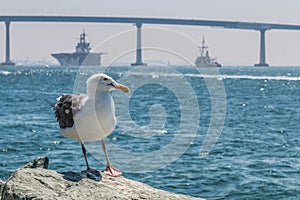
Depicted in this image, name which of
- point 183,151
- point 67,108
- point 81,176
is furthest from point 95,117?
point 183,151

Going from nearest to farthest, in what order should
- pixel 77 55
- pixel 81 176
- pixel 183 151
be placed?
pixel 81 176, pixel 183 151, pixel 77 55

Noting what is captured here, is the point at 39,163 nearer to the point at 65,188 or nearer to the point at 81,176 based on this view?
the point at 81,176

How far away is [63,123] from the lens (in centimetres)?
609

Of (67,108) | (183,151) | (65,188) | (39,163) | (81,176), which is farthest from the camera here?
(183,151)

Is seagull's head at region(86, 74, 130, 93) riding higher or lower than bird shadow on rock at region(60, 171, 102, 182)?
higher

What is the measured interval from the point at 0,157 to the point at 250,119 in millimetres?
14487

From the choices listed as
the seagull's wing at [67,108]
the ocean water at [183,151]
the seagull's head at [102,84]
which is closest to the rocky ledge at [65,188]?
the seagull's wing at [67,108]

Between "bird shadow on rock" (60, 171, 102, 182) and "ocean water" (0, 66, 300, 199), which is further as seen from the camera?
"ocean water" (0, 66, 300, 199)

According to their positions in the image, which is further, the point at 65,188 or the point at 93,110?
the point at 93,110

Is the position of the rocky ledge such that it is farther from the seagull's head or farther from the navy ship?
the navy ship

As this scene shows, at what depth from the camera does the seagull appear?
5699 mm

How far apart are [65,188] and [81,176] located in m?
0.50

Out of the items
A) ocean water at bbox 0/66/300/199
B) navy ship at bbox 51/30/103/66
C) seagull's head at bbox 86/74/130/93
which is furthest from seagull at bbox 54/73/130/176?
navy ship at bbox 51/30/103/66

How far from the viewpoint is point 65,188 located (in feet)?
17.7
